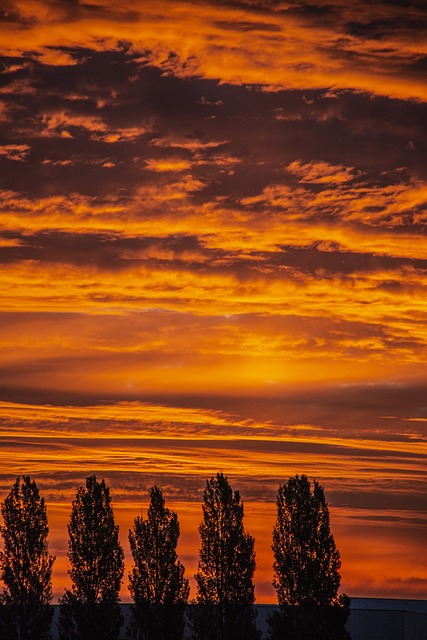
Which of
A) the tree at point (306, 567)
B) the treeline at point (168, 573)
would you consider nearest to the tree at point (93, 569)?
the treeline at point (168, 573)

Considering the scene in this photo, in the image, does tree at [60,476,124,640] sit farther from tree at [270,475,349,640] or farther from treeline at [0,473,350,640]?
tree at [270,475,349,640]

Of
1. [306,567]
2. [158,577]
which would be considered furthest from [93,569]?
[306,567]

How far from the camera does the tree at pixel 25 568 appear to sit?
163 ft

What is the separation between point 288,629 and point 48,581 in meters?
12.0

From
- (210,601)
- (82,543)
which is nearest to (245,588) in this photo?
(210,601)

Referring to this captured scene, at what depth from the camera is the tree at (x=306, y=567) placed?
48594 mm

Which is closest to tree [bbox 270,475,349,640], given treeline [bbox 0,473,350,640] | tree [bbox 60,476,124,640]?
treeline [bbox 0,473,350,640]

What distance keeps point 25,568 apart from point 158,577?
657 centimetres

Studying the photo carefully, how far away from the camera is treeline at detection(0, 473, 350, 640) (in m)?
49.1

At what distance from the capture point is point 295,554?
169 feet

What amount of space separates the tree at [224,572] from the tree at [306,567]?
4.70 feet

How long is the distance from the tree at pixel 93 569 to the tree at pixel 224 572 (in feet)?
13.6

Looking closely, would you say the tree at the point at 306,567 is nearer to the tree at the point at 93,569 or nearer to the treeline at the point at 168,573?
the treeline at the point at 168,573

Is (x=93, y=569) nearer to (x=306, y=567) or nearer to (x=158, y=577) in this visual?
(x=158, y=577)
